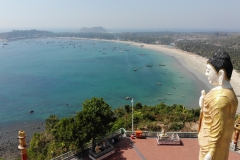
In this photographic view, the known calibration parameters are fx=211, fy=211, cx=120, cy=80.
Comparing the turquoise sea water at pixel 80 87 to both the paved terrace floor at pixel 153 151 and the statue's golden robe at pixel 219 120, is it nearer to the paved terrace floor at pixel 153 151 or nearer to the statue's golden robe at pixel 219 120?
the paved terrace floor at pixel 153 151

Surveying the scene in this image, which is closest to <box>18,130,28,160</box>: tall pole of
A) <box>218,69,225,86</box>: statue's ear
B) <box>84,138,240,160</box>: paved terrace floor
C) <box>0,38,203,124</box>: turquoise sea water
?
<box>218,69,225,86</box>: statue's ear

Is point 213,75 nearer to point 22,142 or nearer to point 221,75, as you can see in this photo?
point 221,75

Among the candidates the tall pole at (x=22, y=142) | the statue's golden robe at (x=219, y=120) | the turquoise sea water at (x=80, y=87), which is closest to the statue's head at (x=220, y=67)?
the statue's golden robe at (x=219, y=120)

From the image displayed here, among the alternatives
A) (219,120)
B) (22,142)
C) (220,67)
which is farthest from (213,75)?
(22,142)

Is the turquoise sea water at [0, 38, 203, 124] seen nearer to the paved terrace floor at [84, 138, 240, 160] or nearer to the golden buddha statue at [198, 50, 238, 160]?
the paved terrace floor at [84, 138, 240, 160]

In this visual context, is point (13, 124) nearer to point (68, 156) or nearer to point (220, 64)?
point (68, 156)

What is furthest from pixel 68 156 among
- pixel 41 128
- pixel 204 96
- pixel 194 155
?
pixel 41 128
